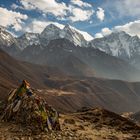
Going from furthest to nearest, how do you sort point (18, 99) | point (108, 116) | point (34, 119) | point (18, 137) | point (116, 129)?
point (108, 116) → point (116, 129) → point (18, 99) → point (34, 119) → point (18, 137)

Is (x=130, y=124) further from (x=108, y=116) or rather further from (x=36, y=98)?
(x=36, y=98)

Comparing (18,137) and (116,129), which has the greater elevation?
(116,129)

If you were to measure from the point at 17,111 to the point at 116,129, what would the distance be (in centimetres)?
948

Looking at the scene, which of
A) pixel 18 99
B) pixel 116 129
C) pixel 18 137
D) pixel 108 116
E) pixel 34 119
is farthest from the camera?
pixel 108 116

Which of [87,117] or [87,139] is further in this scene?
[87,117]

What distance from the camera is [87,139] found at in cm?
A: 2372

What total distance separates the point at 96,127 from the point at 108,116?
4330 millimetres

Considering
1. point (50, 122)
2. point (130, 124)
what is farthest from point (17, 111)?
point (130, 124)

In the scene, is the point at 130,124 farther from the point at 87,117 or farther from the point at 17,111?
the point at 17,111

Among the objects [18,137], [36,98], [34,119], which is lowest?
[18,137]

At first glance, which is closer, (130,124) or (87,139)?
(87,139)

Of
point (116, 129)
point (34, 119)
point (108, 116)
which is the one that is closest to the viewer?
point (34, 119)

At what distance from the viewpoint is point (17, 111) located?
989 inches

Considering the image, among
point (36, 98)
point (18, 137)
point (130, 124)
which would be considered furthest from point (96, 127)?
point (18, 137)
